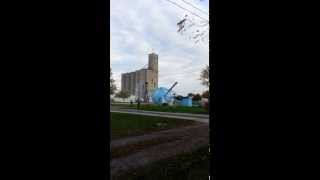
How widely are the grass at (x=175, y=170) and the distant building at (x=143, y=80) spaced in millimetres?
36948

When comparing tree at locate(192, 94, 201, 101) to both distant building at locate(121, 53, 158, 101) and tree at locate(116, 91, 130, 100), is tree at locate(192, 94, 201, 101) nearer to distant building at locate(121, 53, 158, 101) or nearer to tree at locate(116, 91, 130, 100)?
distant building at locate(121, 53, 158, 101)

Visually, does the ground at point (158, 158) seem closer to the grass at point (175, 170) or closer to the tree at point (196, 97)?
the grass at point (175, 170)

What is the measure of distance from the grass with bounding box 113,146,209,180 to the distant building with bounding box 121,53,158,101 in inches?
1455

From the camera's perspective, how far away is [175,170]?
19.6 feet

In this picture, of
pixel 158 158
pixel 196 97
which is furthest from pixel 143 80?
pixel 158 158

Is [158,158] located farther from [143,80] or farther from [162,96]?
[143,80]

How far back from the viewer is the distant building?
49.7 m

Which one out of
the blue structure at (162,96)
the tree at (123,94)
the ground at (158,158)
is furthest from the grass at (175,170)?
the tree at (123,94)

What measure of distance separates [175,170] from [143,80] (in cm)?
5749
